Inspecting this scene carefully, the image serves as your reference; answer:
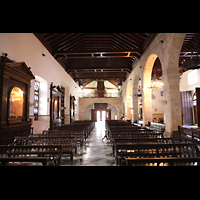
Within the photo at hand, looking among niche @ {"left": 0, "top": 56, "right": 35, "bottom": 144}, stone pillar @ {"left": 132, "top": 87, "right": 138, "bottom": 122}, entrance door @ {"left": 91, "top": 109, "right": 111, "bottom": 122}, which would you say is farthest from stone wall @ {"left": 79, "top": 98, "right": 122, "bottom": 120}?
niche @ {"left": 0, "top": 56, "right": 35, "bottom": 144}

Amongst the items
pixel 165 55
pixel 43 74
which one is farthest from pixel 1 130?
pixel 165 55

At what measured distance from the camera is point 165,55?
6676mm

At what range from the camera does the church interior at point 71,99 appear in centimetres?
334

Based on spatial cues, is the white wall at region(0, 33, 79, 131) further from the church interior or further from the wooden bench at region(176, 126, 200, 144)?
the wooden bench at region(176, 126, 200, 144)

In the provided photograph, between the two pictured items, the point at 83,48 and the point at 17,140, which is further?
the point at 83,48

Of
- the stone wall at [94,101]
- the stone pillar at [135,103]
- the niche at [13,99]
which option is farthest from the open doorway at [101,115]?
the niche at [13,99]

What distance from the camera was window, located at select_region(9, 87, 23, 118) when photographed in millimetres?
4965

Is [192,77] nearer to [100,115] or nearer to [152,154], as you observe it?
[152,154]

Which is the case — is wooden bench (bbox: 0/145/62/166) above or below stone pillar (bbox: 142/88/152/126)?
below

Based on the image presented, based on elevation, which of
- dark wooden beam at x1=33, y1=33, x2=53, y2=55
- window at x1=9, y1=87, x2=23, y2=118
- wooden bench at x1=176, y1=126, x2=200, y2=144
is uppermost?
dark wooden beam at x1=33, y1=33, x2=53, y2=55

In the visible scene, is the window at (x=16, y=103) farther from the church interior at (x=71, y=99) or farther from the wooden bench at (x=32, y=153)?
the wooden bench at (x=32, y=153)
